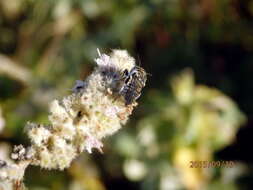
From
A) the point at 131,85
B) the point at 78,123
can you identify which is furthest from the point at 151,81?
the point at 78,123

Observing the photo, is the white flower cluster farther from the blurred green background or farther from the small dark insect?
the blurred green background

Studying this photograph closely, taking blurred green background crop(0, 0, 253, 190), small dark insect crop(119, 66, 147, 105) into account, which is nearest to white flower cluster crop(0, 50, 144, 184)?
small dark insect crop(119, 66, 147, 105)

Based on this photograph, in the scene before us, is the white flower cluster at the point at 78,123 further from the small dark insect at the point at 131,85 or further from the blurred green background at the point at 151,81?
the blurred green background at the point at 151,81

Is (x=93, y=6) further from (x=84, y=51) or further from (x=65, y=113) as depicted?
(x=65, y=113)

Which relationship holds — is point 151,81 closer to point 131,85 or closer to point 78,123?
point 131,85

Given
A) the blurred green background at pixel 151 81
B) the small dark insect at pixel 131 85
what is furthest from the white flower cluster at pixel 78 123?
the blurred green background at pixel 151 81

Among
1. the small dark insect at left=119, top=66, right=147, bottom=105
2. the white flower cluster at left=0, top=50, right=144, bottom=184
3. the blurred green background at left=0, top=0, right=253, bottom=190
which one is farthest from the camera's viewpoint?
the blurred green background at left=0, top=0, right=253, bottom=190
